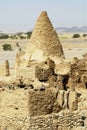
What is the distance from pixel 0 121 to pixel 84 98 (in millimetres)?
3032

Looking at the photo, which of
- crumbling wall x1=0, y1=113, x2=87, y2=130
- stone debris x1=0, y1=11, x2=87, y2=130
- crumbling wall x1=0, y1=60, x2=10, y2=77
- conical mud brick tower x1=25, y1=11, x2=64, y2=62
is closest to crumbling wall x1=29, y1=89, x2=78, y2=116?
stone debris x1=0, y1=11, x2=87, y2=130

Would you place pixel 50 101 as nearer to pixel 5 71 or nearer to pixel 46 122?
pixel 46 122

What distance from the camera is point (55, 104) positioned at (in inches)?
593

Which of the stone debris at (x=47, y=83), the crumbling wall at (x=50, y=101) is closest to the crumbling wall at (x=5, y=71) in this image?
the stone debris at (x=47, y=83)

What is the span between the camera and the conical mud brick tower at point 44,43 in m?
19.2

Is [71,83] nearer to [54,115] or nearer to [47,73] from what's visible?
[47,73]

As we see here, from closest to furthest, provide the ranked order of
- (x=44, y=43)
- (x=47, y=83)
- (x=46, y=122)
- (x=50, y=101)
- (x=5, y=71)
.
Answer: (x=46, y=122) < (x=50, y=101) < (x=47, y=83) < (x=44, y=43) < (x=5, y=71)

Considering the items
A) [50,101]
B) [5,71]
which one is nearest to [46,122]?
[50,101]

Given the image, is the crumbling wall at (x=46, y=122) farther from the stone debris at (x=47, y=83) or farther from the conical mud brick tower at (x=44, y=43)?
the conical mud brick tower at (x=44, y=43)

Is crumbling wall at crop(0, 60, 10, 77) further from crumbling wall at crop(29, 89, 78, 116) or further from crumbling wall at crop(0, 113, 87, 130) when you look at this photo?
crumbling wall at crop(0, 113, 87, 130)

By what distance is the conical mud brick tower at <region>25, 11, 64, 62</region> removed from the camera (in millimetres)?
19203

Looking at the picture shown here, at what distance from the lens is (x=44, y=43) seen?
19.3 metres

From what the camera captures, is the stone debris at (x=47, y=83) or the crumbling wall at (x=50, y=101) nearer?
the stone debris at (x=47, y=83)

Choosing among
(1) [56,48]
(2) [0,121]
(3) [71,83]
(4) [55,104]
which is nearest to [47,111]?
(4) [55,104]
